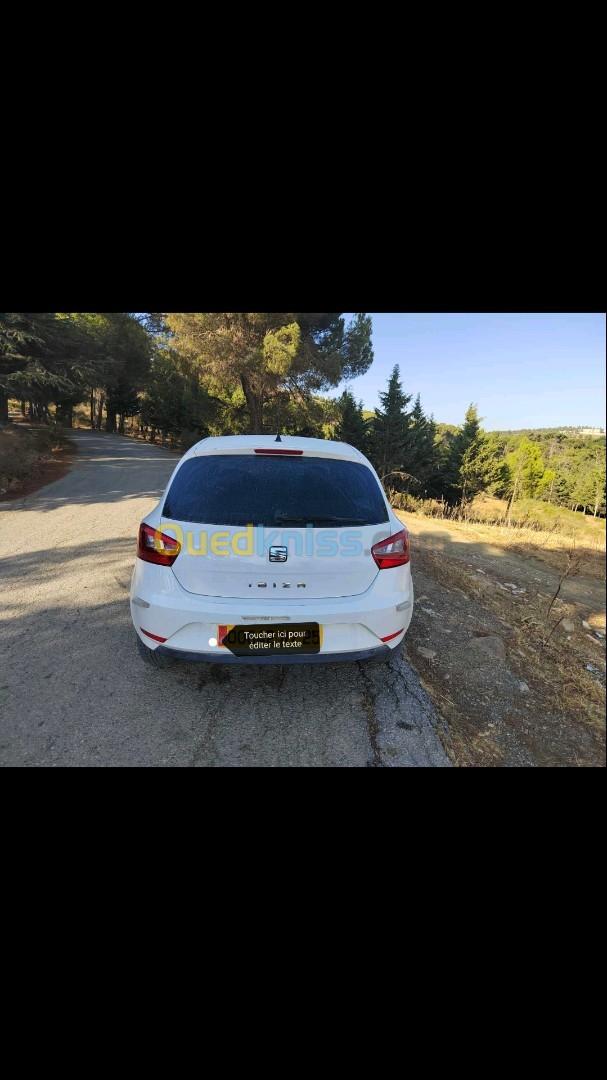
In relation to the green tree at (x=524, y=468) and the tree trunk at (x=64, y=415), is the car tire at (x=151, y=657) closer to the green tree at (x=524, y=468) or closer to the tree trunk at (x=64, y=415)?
the green tree at (x=524, y=468)

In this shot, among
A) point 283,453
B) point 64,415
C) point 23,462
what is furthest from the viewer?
point 64,415

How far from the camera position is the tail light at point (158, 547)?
2191 mm

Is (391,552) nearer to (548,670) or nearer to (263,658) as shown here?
(263,658)

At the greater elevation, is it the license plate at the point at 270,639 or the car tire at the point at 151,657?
the license plate at the point at 270,639

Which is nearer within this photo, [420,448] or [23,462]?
[23,462]

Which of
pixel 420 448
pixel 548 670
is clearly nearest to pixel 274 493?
pixel 548 670

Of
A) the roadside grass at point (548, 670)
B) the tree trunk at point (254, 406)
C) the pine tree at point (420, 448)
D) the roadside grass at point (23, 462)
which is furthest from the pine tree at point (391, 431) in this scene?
the roadside grass at point (548, 670)

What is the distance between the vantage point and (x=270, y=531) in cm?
218

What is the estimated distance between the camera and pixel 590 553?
772cm

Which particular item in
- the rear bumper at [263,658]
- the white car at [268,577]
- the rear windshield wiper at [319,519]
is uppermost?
the rear windshield wiper at [319,519]

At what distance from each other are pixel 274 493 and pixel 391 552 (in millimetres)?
750

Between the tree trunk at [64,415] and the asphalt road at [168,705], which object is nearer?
the asphalt road at [168,705]
